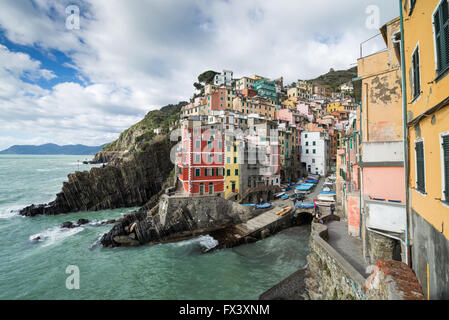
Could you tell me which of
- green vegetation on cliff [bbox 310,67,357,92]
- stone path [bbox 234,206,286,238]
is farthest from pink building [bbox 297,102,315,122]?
green vegetation on cliff [bbox 310,67,357,92]

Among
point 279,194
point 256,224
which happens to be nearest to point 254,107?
point 279,194

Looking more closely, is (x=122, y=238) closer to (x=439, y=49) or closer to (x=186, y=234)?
(x=186, y=234)

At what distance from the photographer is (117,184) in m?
45.0

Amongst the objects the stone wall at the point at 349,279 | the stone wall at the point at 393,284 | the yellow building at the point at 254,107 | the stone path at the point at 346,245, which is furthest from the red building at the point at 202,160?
the yellow building at the point at 254,107

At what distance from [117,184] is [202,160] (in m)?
25.8

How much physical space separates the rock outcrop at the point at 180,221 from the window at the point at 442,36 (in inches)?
1029

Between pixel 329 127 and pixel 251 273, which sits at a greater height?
pixel 329 127

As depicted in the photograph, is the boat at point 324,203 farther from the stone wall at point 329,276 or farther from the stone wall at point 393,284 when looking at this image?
the stone wall at point 393,284

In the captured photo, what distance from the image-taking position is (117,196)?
1724 inches

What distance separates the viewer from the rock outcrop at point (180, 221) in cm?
2512

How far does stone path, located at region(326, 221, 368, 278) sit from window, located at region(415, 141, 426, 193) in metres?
7.44

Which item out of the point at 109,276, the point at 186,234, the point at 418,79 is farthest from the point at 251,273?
the point at 418,79
